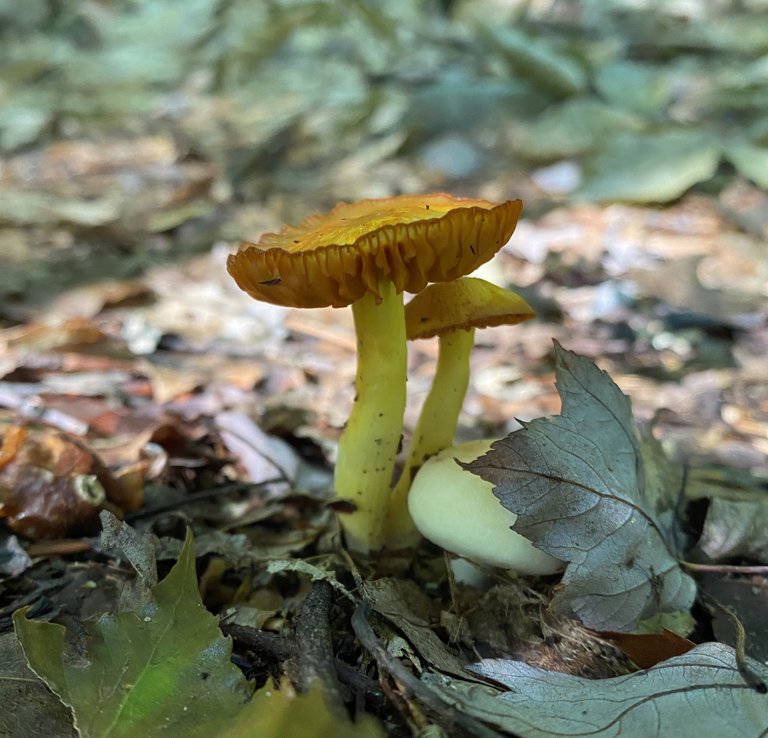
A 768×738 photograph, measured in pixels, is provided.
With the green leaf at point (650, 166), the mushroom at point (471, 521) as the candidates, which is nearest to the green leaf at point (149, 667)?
the mushroom at point (471, 521)

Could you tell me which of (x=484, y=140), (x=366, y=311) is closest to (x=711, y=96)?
(x=484, y=140)

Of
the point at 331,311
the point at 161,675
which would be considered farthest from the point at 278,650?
the point at 331,311

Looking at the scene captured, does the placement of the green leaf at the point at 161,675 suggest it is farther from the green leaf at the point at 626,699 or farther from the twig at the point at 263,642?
the green leaf at the point at 626,699

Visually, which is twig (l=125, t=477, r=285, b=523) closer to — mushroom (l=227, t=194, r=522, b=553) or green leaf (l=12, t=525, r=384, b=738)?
mushroom (l=227, t=194, r=522, b=553)

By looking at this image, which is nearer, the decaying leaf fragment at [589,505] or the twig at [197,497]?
the decaying leaf fragment at [589,505]

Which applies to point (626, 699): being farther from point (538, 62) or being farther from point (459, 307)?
point (538, 62)

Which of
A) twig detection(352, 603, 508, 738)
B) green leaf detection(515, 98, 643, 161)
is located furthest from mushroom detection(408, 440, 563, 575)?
green leaf detection(515, 98, 643, 161)

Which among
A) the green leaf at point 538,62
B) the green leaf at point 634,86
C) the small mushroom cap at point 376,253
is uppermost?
the small mushroom cap at point 376,253

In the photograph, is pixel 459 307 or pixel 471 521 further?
pixel 459 307
